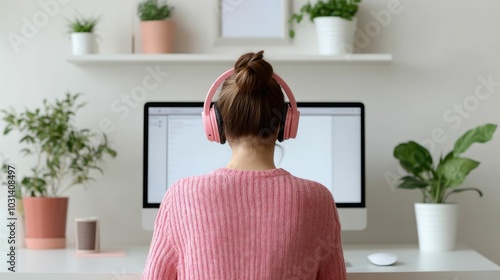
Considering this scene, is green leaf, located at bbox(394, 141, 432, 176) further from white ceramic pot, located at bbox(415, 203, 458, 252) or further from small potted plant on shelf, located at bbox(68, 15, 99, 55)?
small potted plant on shelf, located at bbox(68, 15, 99, 55)

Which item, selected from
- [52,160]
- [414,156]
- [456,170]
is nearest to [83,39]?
[52,160]

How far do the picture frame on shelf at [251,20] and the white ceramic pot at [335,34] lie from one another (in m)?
0.14

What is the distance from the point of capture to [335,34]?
2.79m

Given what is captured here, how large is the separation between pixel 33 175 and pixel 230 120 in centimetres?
149

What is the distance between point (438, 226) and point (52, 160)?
4.21ft

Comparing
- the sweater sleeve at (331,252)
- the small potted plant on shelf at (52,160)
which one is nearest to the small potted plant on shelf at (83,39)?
the small potted plant on shelf at (52,160)

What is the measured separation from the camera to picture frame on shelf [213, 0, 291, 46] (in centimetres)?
288

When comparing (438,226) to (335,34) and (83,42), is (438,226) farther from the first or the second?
(83,42)

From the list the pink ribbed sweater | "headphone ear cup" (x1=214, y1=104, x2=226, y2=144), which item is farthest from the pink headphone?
the pink ribbed sweater

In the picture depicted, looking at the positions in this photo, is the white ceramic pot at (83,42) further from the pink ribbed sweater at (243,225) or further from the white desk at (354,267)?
the pink ribbed sweater at (243,225)

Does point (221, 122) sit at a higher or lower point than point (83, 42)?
lower

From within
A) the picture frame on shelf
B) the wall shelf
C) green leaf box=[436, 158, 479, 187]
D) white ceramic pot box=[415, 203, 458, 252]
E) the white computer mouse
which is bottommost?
the white computer mouse

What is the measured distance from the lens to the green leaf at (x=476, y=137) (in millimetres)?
2562

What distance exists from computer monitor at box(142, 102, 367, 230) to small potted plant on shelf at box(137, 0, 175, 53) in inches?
10.9
